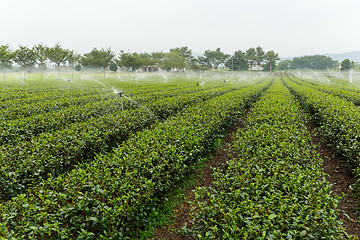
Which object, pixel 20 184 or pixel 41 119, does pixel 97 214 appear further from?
pixel 41 119

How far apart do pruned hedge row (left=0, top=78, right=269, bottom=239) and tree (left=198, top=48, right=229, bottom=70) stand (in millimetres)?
112631

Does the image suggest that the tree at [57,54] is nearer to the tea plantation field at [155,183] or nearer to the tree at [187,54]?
the tea plantation field at [155,183]

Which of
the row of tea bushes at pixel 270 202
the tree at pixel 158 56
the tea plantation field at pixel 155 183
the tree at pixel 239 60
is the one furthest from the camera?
the tree at pixel 239 60

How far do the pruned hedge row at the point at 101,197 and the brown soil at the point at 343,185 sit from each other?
2.93 meters

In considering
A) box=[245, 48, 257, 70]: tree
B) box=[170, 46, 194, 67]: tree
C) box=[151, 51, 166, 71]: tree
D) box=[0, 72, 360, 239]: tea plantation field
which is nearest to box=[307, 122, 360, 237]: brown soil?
box=[0, 72, 360, 239]: tea plantation field

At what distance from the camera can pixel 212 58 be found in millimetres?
112062

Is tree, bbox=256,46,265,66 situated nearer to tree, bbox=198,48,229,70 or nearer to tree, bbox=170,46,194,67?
tree, bbox=198,48,229,70

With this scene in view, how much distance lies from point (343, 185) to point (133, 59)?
195 feet

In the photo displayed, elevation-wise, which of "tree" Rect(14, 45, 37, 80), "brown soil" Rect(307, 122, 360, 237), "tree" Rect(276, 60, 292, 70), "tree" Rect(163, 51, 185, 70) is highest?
"tree" Rect(276, 60, 292, 70)

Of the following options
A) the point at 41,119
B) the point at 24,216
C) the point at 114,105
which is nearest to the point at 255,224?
the point at 24,216

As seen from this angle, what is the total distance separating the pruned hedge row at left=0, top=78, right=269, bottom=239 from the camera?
246 cm

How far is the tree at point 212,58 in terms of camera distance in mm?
110312

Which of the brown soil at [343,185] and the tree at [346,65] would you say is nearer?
the brown soil at [343,185]

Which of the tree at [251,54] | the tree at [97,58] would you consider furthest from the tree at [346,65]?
the tree at [97,58]
